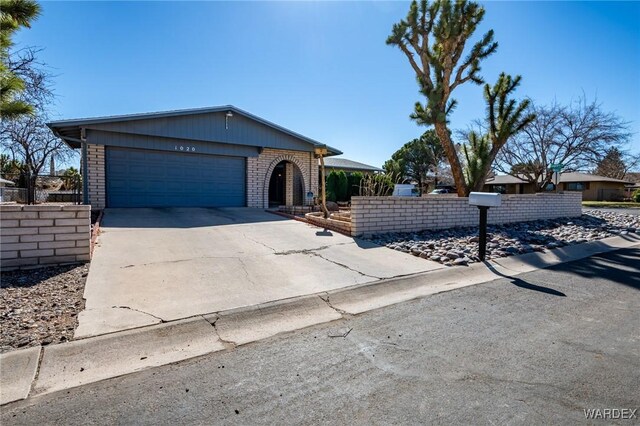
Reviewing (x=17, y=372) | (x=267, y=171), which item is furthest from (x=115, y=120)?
(x=17, y=372)

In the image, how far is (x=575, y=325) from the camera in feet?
11.4

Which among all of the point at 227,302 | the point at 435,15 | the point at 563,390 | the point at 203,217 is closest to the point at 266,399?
the point at 227,302

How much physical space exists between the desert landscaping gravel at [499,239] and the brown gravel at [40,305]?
5401 mm

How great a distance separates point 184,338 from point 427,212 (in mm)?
7464

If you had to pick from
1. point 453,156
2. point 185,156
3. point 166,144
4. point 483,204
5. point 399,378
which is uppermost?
point 166,144

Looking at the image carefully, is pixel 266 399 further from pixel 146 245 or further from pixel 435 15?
pixel 435 15

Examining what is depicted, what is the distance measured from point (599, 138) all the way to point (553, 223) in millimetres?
14896

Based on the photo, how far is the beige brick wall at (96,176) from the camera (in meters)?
10.7

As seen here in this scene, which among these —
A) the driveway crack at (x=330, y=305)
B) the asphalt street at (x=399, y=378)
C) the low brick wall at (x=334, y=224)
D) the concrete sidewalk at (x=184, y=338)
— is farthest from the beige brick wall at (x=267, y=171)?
the asphalt street at (x=399, y=378)

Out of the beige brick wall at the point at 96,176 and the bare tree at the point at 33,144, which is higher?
the bare tree at the point at 33,144

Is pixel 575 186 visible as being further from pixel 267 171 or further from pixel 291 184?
pixel 267 171

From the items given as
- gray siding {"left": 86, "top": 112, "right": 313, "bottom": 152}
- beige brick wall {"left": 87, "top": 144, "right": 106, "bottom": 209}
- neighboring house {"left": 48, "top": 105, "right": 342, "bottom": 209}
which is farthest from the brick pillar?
beige brick wall {"left": 87, "top": 144, "right": 106, "bottom": 209}
